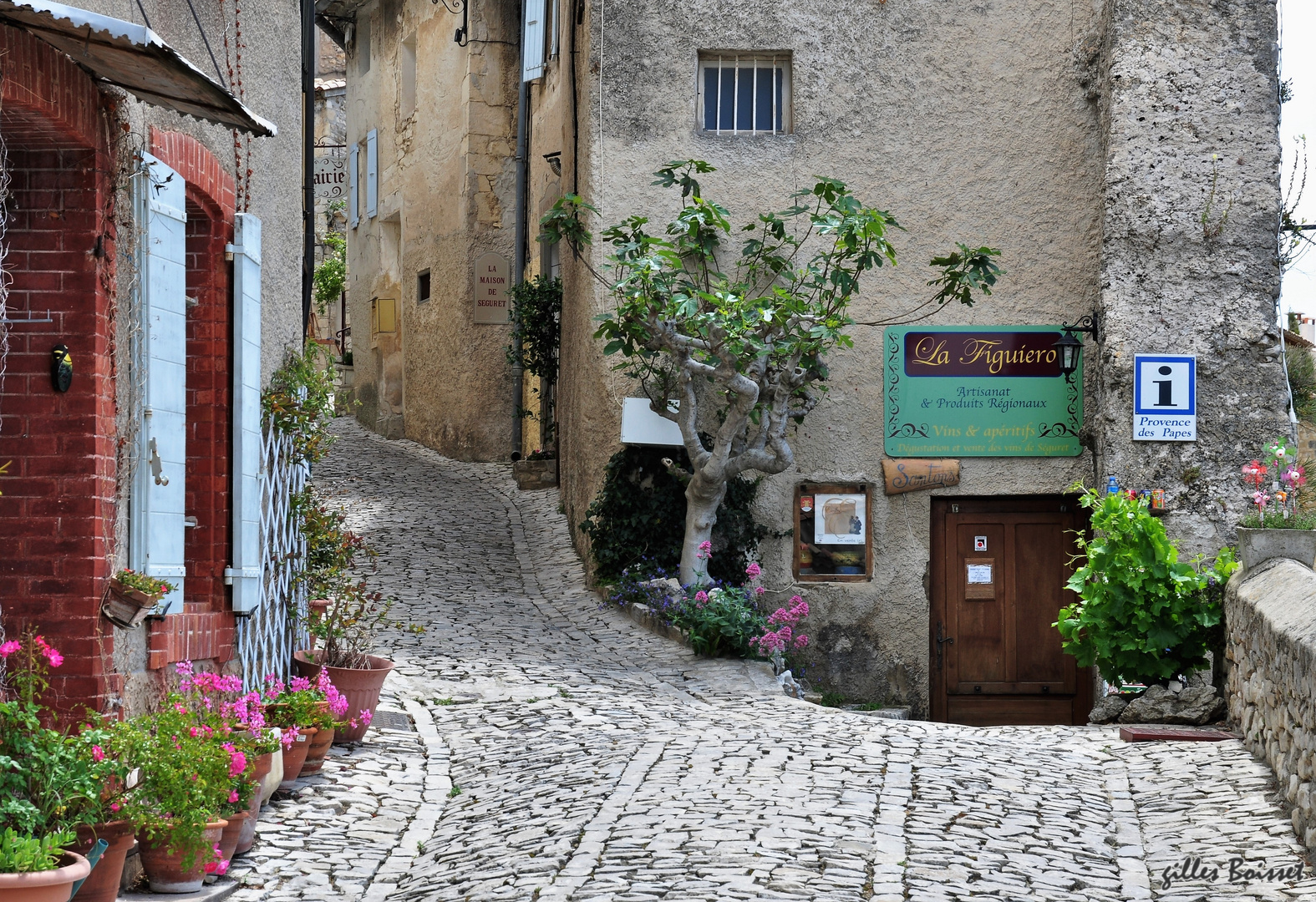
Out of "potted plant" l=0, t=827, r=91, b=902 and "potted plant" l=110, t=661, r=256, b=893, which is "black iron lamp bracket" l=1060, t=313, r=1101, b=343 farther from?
"potted plant" l=0, t=827, r=91, b=902

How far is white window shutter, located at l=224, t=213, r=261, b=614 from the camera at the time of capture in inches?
264

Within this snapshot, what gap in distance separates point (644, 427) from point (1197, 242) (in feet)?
16.1

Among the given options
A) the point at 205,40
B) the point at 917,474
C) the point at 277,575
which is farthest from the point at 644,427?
the point at 205,40

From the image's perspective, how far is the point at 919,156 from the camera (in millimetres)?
12469

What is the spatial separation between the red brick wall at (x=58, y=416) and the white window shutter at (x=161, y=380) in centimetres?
34

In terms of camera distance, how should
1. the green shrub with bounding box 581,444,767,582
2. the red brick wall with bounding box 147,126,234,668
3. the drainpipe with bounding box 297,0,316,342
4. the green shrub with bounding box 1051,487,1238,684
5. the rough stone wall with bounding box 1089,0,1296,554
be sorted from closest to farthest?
the red brick wall with bounding box 147,126,234,668 → the green shrub with bounding box 1051,487,1238,684 → the drainpipe with bounding box 297,0,316,342 → the rough stone wall with bounding box 1089,0,1296,554 → the green shrub with bounding box 581,444,767,582

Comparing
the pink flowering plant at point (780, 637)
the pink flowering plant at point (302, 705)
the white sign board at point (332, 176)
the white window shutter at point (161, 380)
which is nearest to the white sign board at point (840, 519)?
the pink flowering plant at point (780, 637)

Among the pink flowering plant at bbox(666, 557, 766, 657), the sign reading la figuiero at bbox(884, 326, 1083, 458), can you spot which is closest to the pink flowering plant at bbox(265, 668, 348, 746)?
the pink flowering plant at bbox(666, 557, 766, 657)

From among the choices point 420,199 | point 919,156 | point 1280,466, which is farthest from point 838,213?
point 420,199

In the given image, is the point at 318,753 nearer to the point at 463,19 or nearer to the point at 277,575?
the point at 277,575

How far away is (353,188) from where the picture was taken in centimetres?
2520

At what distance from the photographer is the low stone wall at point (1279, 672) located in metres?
5.59

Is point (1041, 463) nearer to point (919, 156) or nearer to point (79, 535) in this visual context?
point (919, 156)

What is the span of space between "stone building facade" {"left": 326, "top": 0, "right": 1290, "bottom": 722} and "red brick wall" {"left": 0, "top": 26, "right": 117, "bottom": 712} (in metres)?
7.67
